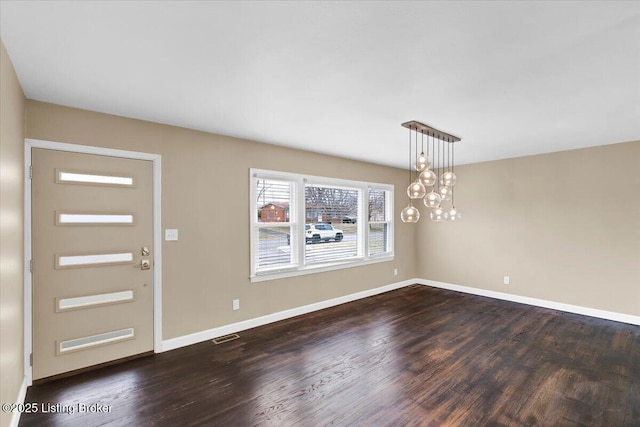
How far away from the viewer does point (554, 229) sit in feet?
15.9

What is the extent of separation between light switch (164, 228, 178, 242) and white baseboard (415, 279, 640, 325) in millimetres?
5139

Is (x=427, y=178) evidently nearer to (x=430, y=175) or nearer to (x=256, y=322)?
(x=430, y=175)

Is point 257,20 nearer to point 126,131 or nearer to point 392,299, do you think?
point 126,131

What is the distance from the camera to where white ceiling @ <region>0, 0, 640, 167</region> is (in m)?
1.58

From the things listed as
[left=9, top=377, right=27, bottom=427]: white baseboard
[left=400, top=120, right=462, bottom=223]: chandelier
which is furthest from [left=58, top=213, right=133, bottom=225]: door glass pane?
[left=400, top=120, right=462, bottom=223]: chandelier

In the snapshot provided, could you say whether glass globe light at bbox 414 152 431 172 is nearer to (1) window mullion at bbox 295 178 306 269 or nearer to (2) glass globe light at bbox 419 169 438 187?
(2) glass globe light at bbox 419 169 438 187

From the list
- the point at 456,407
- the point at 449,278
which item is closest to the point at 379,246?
the point at 449,278

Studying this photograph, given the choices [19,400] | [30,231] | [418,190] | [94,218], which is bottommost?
[19,400]

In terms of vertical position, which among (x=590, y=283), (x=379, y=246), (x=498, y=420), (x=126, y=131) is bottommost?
(x=498, y=420)

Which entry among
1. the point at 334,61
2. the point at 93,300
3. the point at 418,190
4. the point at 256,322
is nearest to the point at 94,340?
the point at 93,300

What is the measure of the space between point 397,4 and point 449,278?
566 cm

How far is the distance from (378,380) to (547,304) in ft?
12.6

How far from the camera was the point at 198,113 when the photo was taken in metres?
3.04

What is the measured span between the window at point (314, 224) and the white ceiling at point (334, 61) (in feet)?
4.14
